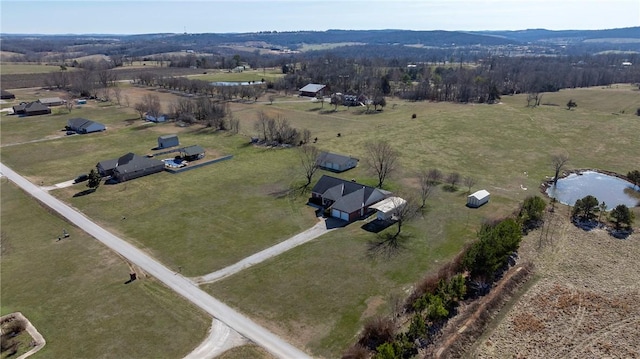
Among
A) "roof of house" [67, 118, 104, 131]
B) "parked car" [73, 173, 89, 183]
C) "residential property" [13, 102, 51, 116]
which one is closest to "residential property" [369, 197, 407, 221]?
"parked car" [73, 173, 89, 183]

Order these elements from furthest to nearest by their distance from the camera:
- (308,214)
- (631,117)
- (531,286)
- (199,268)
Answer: (631,117)
(308,214)
(199,268)
(531,286)

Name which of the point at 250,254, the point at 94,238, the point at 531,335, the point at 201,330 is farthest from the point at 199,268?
the point at 531,335

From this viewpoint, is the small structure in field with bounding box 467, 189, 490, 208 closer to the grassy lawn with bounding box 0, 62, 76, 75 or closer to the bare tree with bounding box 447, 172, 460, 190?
the bare tree with bounding box 447, 172, 460, 190

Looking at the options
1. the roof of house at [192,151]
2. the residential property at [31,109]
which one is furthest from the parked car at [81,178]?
the residential property at [31,109]

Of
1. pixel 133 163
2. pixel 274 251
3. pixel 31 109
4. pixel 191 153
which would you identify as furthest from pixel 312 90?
pixel 274 251

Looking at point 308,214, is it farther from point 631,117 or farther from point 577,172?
point 631,117

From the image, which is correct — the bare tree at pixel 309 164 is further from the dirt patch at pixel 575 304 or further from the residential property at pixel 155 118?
the residential property at pixel 155 118
